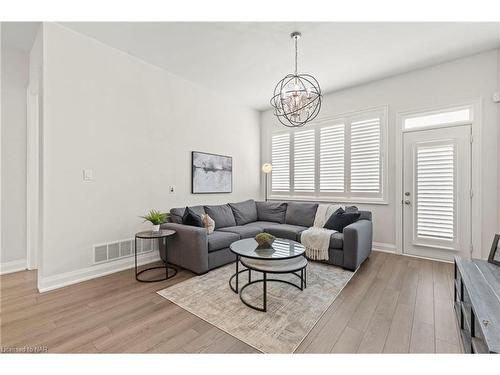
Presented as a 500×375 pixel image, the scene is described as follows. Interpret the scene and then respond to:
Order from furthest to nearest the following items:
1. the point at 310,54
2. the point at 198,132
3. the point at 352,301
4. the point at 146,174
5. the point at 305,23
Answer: the point at 198,132
the point at 146,174
the point at 310,54
the point at 305,23
the point at 352,301

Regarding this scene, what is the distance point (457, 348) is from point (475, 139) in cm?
291

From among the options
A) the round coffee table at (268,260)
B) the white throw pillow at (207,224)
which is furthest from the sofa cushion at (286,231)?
the white throw pillow at (207,224)

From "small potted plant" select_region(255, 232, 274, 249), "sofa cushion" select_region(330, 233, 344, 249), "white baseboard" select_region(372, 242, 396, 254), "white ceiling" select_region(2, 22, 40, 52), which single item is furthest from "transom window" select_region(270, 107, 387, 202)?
"white ceiling" select_region(2, 22, 40, 52)

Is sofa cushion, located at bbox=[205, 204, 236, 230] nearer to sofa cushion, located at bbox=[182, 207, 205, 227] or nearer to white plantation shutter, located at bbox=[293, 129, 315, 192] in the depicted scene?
sofa cushion, located at bbox=[182, 207, 205, 227]

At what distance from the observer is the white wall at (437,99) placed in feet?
10.0

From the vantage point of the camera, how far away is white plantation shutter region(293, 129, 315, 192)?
15.6ft

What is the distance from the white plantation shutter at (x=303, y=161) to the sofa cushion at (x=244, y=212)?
1063 mm

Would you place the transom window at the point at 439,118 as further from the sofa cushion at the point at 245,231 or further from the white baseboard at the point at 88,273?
the white baseboard at the point at 88,273

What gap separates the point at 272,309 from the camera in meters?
2.07

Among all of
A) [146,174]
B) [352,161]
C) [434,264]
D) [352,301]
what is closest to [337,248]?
[352,301]

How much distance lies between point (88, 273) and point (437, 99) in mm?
5377

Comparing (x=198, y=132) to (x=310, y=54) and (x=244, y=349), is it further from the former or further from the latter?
(x=244, y=349)

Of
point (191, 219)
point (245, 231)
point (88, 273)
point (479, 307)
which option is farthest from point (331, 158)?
point (88, 273)

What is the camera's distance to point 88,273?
2.75m
